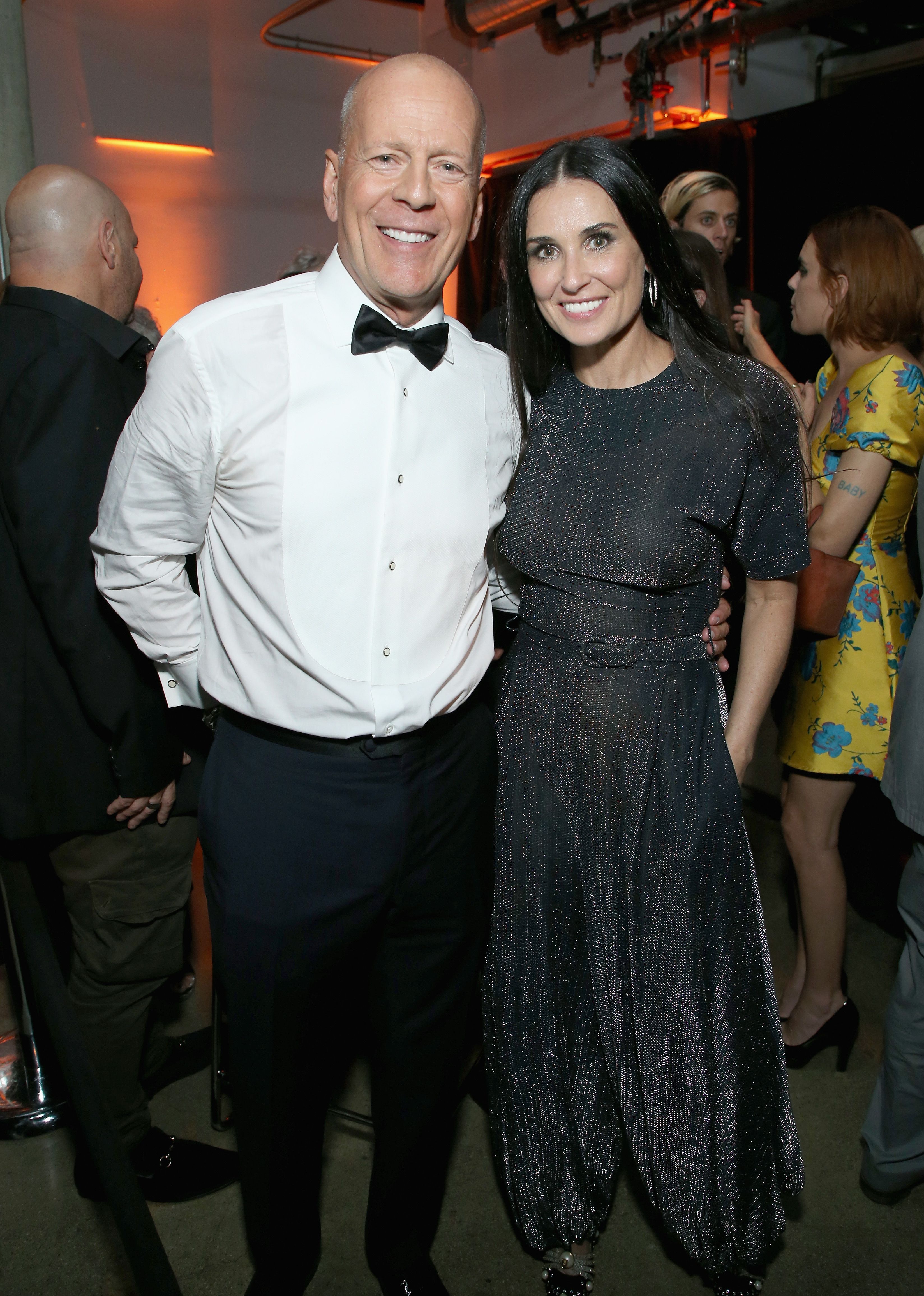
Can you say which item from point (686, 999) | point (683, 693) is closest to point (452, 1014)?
point (686, 999)

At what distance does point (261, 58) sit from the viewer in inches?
223

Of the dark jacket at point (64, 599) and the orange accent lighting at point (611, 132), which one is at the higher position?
the orange accent lighting at point (611, 132)

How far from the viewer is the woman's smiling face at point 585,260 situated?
58.9 inches

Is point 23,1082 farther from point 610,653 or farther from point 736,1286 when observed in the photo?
point 610,653

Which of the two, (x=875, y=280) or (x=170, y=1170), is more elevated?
(x=875, y=280)

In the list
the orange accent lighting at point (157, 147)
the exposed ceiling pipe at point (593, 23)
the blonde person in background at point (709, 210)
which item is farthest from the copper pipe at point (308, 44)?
the blonde person in background at point (709, 210)

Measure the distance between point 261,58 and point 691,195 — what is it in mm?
3846

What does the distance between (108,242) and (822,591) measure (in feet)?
5.15

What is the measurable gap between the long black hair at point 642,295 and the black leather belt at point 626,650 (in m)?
0.35

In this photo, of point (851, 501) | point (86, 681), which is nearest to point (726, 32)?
point (851, 501)

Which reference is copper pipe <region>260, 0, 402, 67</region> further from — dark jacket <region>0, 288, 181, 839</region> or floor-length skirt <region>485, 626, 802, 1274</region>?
floor-length skirt <region>485, 626, 802, 1274</region>

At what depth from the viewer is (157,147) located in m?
5.41

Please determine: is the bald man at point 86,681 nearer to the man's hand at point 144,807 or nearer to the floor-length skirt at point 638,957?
the man's hand at point 144,807

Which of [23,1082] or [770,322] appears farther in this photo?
[770,322]
